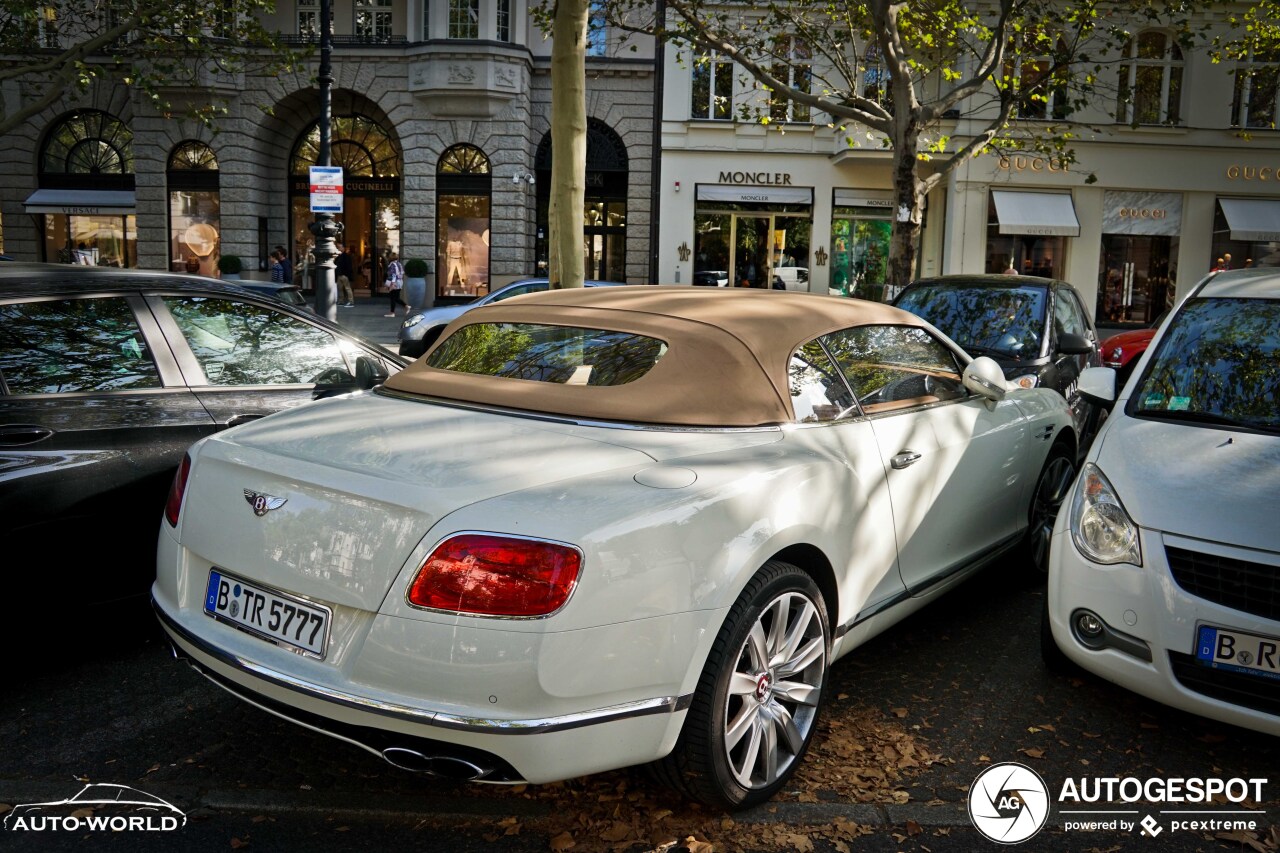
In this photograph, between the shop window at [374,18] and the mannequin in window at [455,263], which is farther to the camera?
the mannequin in window at [455,263]

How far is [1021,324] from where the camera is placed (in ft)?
26.8

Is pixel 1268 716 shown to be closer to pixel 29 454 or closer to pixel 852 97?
pixel 29 454

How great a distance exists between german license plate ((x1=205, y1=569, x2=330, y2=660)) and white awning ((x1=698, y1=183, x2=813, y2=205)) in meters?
26.3

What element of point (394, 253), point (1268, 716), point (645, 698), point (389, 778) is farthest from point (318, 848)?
point (394, 253)

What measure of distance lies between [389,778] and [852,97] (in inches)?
589

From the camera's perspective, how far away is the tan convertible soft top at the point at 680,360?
10.9 feet

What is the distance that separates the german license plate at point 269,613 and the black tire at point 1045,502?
Result: 148 inches

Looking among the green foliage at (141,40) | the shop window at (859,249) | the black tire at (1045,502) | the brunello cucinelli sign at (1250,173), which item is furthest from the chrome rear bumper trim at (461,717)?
the brunello cucinelli sign at (1250,173)

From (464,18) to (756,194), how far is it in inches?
366

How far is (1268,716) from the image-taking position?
3.22 m

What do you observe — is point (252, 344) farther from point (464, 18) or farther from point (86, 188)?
point (86, 188)

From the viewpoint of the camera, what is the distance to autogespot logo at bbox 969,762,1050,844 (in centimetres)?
305

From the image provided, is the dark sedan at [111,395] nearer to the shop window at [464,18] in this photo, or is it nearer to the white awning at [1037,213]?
the white awning at [1037,213]

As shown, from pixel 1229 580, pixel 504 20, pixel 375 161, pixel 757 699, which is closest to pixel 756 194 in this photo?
pixel 504 20
